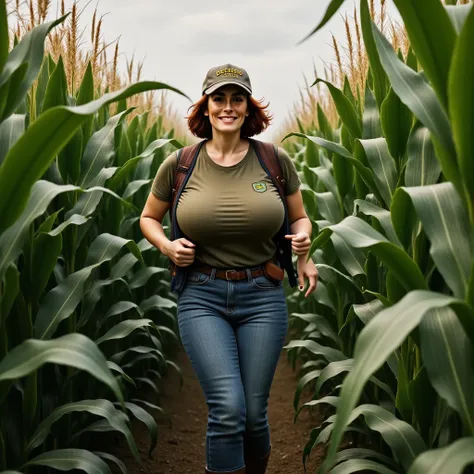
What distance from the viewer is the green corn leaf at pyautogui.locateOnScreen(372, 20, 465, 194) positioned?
4.55 ft

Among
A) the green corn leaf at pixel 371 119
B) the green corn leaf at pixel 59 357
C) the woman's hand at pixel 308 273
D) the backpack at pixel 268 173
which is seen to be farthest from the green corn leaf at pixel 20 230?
→ the green corn leaf at pixel 371 119

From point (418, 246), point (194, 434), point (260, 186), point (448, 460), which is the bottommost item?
point (194, 434)

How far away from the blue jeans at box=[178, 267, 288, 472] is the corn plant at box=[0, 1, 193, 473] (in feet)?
0.93

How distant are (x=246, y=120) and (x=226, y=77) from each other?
0.88 ft

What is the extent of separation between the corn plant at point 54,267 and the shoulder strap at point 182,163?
0.90ft

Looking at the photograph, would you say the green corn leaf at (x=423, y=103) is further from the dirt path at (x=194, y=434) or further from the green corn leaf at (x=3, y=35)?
the dirt path at (x=194, y=434)

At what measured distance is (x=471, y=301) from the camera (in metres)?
1.31

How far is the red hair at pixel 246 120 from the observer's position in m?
2.46

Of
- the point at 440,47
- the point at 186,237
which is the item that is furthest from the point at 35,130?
the point at 186,237

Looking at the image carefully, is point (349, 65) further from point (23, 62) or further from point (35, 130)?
point (35, 130)

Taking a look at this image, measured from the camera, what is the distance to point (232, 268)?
2244 mm

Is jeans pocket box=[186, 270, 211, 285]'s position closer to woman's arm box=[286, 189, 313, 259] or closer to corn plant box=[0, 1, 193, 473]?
corn plant box=[0, 1, 193, 473]

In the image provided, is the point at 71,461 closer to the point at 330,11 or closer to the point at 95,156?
the point at 95,156

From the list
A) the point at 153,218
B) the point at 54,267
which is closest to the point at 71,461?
the point at 54,267
